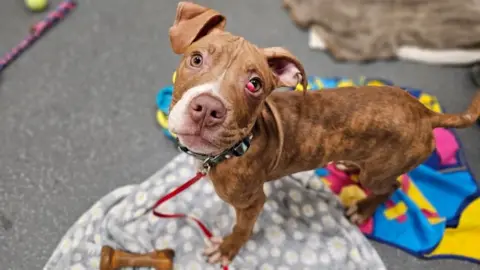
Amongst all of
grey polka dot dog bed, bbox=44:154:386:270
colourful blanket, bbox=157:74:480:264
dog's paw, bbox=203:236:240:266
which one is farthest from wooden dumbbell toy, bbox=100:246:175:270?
colourful blanket, bbox=157:74:480:264

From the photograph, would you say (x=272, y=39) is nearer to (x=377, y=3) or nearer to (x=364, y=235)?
(x=377, y=3)

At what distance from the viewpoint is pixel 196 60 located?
1.59m

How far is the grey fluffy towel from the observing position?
10.7 ft

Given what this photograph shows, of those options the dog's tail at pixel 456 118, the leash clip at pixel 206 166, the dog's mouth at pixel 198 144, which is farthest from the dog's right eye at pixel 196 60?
the dog's tail at pixel 456 118

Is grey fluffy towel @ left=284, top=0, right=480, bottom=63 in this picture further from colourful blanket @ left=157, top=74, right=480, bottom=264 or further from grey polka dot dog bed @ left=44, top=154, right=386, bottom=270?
grey polka dot dog bed @ left=44, top=154, right=386, bottom=270

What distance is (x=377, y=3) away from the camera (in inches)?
136

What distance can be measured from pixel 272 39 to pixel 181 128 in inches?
77.8

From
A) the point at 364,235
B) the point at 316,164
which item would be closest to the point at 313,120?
the point at 316,164

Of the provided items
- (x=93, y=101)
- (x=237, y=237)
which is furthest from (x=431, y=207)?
(x=93, y=101)

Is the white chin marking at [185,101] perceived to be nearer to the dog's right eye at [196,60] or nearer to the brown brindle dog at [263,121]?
the brown brindle dog at [263,121]

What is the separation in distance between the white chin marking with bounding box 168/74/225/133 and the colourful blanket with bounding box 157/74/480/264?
126 centimetres

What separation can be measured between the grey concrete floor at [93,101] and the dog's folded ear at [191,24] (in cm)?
111

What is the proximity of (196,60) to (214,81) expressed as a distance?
0.13m

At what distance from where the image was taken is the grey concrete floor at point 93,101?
2465 mm
